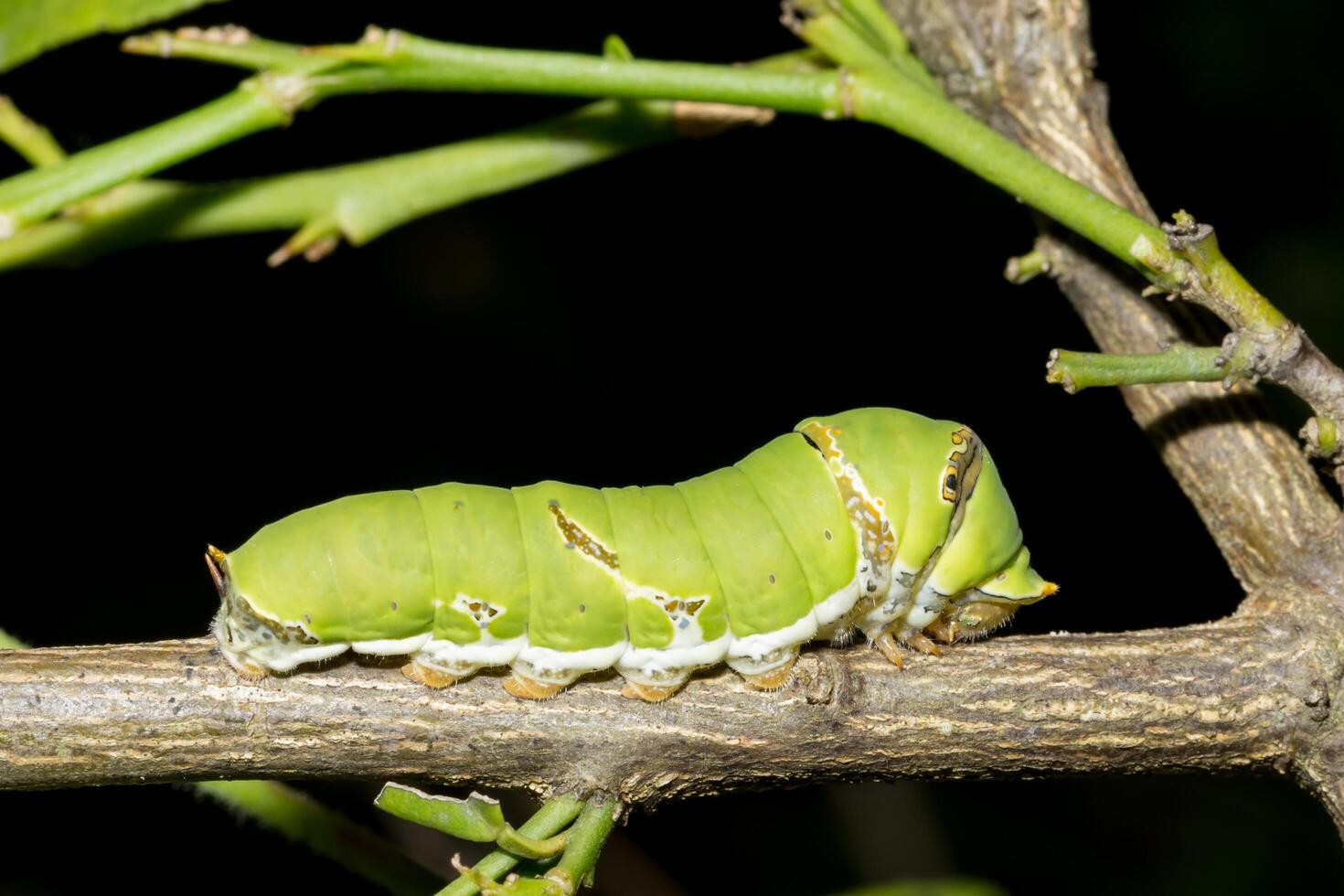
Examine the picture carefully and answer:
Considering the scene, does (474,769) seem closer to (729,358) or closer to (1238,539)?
(1238,539)

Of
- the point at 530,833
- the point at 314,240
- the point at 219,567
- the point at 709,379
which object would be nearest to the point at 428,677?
the point at 530,833

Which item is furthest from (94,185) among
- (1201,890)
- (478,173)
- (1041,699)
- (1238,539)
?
(1201,890)

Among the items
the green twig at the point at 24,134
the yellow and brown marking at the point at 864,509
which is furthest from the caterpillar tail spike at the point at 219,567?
the yellow and brown marking at the point at 864,509

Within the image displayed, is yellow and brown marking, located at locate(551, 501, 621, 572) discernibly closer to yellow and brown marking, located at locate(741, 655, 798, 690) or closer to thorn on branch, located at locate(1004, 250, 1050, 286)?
yellow and brown marking, located at locate(741, 655, 798, 690)

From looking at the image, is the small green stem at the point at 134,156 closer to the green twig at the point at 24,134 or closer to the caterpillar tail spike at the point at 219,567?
the green twig at the point at 24,134

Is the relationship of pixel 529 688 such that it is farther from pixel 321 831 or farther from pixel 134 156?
pixel 134 156

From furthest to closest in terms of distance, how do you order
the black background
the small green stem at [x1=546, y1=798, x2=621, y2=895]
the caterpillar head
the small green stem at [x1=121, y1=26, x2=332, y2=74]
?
1. the black background
2. the caterpillar head
3. the small green stem at [x1=121, y1=26, x2=332, y2=74]
4. the small green stem at [x1=546, y1=798, x2=621, y2=895]

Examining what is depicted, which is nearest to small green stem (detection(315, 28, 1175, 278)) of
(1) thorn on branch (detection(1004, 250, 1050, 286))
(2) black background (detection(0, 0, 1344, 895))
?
(1) thorn on branch (detection(1004, 250, 1050, 286))
